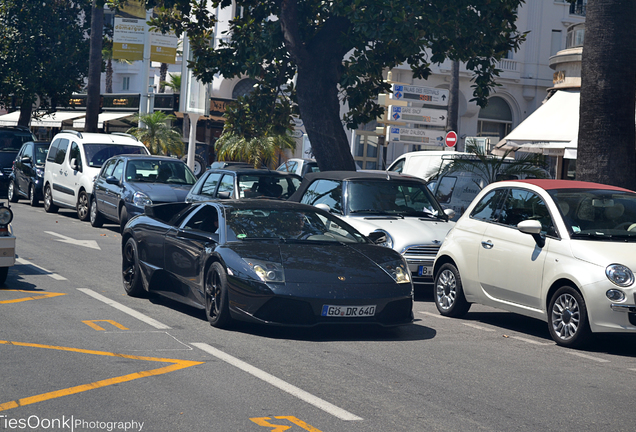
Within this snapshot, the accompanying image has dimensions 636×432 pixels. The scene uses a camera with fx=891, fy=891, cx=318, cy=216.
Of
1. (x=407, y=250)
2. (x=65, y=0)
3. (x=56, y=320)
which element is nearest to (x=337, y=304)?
(x=56, y=320)

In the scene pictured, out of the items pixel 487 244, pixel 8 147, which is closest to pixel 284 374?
pixel 487 244

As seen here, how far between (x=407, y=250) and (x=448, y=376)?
498 centimetres

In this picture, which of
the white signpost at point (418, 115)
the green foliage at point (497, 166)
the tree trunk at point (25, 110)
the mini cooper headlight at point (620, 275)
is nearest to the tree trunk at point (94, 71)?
the tree trunk at point (25, 110)

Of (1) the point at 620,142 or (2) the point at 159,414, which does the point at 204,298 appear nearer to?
(2) the point at 159,414

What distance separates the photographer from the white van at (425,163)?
57.4 ft

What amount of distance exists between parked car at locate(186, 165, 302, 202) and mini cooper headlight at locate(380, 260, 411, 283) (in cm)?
708

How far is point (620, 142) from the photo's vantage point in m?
13.1

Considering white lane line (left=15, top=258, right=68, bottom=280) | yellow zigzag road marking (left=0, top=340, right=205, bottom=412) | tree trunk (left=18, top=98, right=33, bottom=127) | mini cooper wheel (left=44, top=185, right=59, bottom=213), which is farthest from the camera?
tree trunk (left=18, top=98, right=33, bottom=127)

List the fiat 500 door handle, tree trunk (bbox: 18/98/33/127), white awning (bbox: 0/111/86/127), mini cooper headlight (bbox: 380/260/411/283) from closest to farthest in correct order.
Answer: mini cooper headlight (bbox: 380/260/411/283) → the fiat 500 door handle → tree trunk (bbox: 18/98/33/127) → white awning (bbox: 0/111/86/127)

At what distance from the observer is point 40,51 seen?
1597 inches

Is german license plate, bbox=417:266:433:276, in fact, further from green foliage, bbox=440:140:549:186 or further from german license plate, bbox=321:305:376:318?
green foliage, bbox=440:140:549:186

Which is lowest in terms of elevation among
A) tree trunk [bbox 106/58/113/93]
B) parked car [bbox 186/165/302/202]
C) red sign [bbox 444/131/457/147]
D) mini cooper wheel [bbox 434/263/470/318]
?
mini cooper wheel [bbox 434/263/470/318]

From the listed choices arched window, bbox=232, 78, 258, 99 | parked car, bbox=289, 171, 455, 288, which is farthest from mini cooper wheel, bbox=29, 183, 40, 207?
arched window, bbox=232, 78, 258, 99

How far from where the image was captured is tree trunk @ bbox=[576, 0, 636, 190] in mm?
12953
